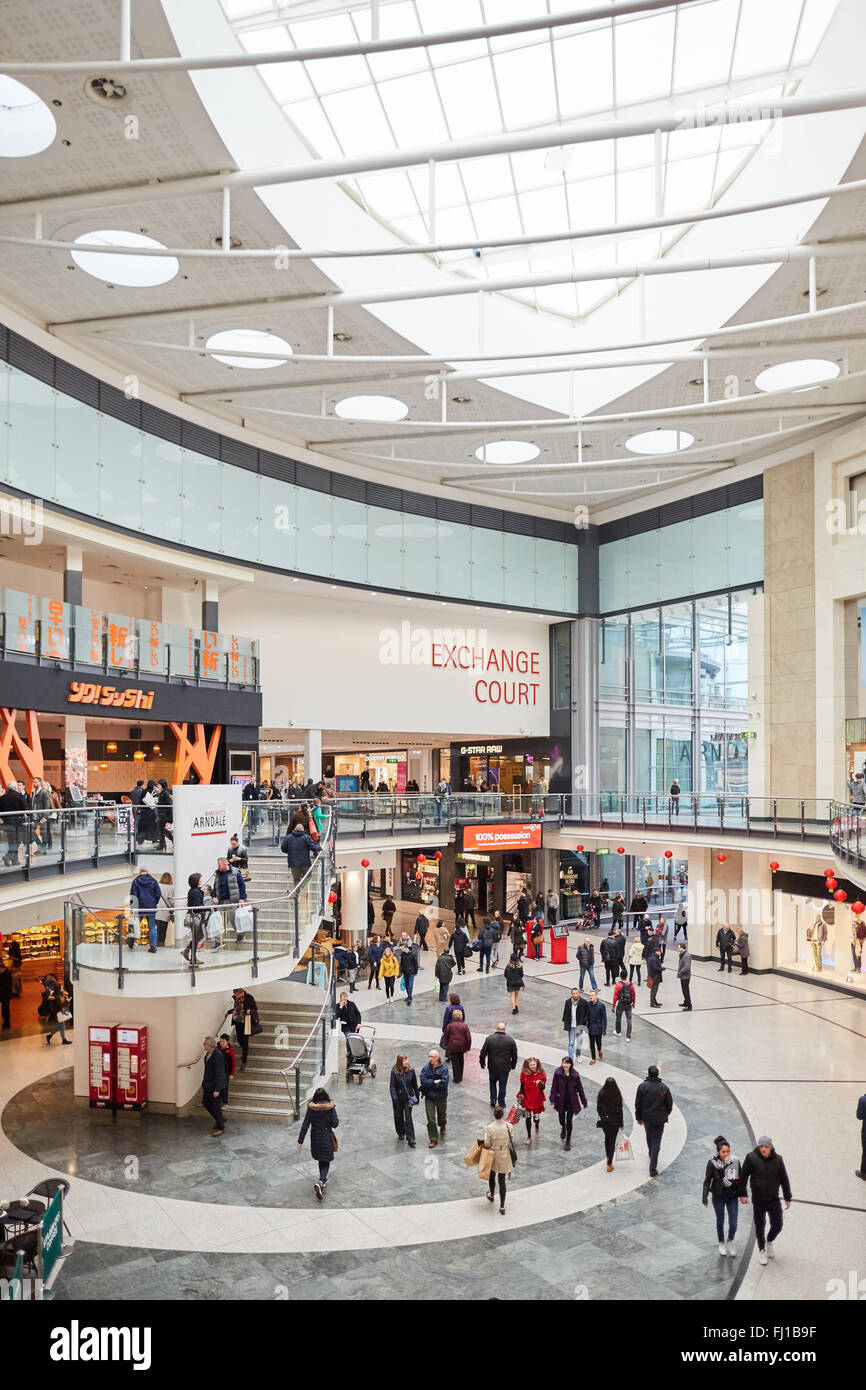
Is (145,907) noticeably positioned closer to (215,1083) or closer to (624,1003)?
(215,1083)

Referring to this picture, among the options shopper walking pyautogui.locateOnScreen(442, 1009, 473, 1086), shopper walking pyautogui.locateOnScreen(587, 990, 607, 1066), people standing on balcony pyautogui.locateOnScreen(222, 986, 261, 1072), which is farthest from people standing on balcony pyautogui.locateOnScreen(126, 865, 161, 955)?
shopper walking pyautogui.locateOnScreen(587, 990, 607, 1066)

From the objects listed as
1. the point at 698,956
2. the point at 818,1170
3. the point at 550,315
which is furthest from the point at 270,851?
the point at 550,315

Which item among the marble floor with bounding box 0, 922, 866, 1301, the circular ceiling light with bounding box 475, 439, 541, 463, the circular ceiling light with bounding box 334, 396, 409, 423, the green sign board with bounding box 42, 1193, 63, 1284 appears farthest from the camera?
the circular ceiling light with bounding box 475, 439, 541, 463

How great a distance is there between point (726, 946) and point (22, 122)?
21.6 metres

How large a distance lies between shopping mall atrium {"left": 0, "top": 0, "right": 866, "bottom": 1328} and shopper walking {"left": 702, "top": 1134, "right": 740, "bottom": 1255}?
127mm

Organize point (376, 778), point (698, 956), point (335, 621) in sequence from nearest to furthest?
1. point (698, 956)
2. point (335, 621)
3. point (376, 778)

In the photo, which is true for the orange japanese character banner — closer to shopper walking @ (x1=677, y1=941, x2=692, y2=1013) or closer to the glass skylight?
the glass skylight

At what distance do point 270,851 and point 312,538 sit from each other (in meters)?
11.1

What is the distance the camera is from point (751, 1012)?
18.7 metres

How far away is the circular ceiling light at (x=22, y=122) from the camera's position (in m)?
11.4

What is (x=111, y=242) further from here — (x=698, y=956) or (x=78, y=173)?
(x=698, y=956)

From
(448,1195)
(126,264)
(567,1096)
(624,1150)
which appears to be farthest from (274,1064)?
(126,264)

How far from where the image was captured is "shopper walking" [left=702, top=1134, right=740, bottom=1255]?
8.62 meters

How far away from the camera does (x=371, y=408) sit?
22500 millimetres
